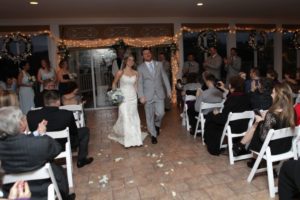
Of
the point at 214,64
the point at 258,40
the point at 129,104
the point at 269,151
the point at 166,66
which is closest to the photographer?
the point at 269,151

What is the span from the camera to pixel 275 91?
2.86 metres

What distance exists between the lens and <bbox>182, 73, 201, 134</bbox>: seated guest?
5.31m

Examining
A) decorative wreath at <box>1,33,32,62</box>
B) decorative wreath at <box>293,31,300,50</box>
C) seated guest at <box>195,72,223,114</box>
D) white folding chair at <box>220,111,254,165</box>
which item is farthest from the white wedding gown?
decorative wreath at <box>293,31,300,50</box>

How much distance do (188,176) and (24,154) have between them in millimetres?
1999

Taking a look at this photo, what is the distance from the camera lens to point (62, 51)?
788 centimetres

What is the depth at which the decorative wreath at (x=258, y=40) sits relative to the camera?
9844 millimetres

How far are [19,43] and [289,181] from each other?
7.65 m

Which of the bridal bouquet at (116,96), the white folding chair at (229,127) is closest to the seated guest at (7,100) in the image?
the bridal bouquet at (116,96)

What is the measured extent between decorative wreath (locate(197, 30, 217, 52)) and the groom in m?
4.79

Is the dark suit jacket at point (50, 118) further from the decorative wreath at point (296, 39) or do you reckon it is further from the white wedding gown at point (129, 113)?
the decorative wreath at point (296, 39)

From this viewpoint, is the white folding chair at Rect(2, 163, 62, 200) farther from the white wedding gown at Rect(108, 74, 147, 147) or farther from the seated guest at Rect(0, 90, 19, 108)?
the white wedding gown at Rect(108, 74, 147, 147)

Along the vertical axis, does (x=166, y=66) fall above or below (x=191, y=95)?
above

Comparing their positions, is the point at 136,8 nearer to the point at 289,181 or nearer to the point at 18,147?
the point at 18,147

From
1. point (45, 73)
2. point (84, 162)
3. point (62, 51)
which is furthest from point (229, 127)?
point (62, 51)
